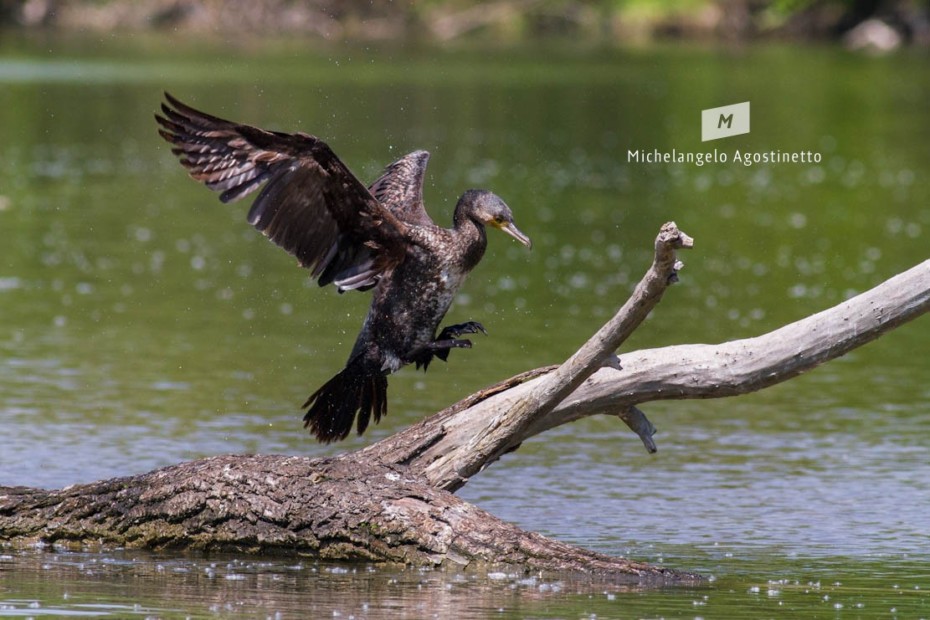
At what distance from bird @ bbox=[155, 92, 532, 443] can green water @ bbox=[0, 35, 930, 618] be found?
1.03 m

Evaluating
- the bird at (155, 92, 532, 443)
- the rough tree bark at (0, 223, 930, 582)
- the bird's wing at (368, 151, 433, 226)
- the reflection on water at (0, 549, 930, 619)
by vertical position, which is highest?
the bird's wing at (368, 151, 433, 226)

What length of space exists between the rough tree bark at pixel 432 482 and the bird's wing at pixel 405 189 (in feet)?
3.41

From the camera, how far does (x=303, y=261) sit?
313 inches

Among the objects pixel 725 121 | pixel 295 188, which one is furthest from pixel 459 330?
pixel 725 121

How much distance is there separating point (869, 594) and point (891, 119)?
24.4 meters

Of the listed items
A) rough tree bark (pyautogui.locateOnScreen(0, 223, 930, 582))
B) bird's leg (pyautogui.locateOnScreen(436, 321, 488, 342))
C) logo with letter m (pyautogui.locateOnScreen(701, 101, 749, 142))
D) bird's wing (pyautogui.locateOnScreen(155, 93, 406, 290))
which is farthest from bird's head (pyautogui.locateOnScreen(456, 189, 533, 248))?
logo with letter m (pyautogui.locateOnScreen(701, 101, 749, 142))

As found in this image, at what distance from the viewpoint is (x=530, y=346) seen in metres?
12.8

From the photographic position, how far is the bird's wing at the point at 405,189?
833 cm

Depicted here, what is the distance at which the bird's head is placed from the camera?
7730 mm

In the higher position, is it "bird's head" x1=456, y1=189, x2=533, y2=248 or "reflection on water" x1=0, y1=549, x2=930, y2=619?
"bird's head" x1=456, y1=189, x2=533, y2=248

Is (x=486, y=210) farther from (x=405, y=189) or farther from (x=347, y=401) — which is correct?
(x=347, y=401)

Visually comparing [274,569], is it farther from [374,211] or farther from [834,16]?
[834,16]

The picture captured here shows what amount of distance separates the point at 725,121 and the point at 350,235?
23.8 metres

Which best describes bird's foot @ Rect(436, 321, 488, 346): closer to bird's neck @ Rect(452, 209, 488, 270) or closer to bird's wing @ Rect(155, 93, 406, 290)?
bird's neck @ Rect(452, 209, 488, 270)
